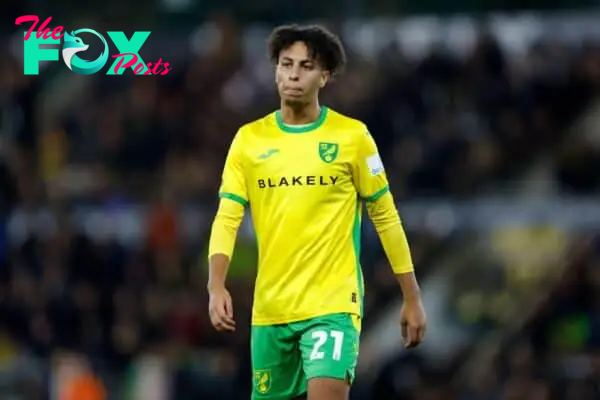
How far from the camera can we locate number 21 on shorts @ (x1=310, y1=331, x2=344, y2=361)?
8531 millimetres

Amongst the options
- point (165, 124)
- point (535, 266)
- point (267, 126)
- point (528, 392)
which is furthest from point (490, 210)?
point (267, 126)

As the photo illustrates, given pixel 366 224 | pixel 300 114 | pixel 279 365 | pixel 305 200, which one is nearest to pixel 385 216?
pixel 305 200

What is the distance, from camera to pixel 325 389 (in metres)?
8.45

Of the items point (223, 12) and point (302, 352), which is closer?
point (302, 352)

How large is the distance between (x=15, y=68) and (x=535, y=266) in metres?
6.03

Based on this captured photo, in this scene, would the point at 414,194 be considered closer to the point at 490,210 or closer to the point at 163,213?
the point at 490,210

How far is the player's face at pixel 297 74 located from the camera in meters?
8.66

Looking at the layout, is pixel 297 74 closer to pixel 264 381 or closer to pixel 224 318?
pixel 224 318

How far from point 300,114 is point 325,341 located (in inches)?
46.0

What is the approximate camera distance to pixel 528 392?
50.4 ft

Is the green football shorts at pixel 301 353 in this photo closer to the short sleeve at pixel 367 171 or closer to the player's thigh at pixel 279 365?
the player's thigh at pixel 279 365

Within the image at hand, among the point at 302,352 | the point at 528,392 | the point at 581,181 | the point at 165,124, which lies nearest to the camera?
the point at 302,352

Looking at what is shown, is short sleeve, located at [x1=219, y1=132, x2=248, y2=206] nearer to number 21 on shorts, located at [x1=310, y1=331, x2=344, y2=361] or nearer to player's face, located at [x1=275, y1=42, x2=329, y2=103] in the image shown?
player's face, located at [x1=275, y1=42, x2=329, y2=103]

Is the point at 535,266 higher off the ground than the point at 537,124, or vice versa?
the point at 537,124
